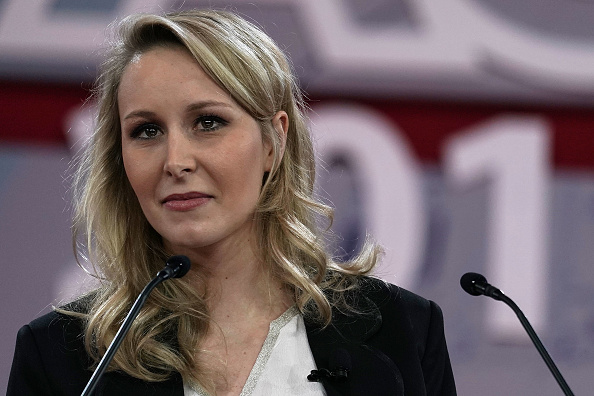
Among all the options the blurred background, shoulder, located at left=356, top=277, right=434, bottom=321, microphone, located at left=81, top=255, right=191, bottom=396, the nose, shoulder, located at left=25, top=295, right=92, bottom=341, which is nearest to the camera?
microphone, located at left=81, top=255, right=191, bottom=396

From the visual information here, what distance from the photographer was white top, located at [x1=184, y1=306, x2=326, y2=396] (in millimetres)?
1898

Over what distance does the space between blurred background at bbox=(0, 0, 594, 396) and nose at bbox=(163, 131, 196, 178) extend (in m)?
1.54

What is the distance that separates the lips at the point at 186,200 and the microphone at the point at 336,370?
16.1 inches

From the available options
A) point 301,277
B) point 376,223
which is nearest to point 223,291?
point 301,277

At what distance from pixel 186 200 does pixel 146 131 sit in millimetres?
174

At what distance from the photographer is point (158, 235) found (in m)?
2.12

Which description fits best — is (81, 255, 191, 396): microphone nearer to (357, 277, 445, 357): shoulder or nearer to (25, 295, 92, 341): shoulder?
(25, 295, 92, 341): shoulder

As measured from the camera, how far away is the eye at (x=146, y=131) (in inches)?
75.9

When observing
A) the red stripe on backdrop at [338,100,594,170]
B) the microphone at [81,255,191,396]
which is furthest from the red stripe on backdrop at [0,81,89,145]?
the microphone at [81,255,191,396]

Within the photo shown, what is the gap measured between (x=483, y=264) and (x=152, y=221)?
1758mm

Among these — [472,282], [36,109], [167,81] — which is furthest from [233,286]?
[36,109]

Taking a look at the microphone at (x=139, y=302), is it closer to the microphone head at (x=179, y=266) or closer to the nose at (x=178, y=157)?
the microphone head at (x=179, y=266)

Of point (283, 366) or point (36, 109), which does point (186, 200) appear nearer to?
point (283, 366)

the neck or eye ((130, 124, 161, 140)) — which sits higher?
eye ((130, 124, 161, 140))
